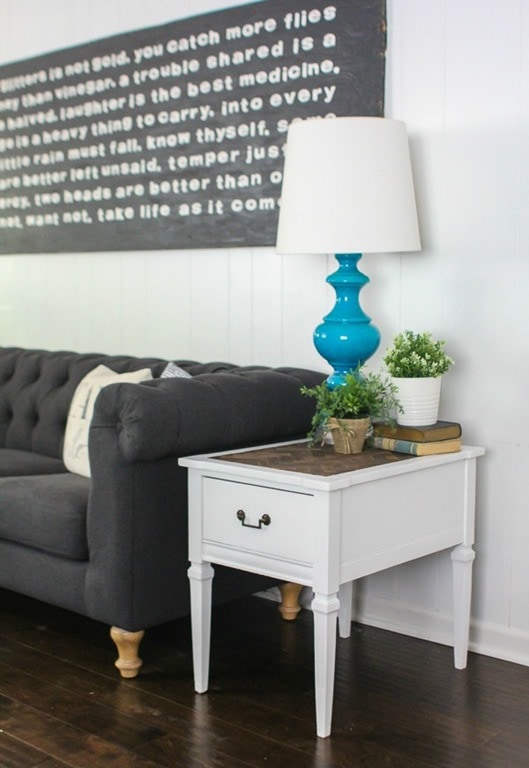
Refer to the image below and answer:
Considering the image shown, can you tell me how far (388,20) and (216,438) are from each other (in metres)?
1.25

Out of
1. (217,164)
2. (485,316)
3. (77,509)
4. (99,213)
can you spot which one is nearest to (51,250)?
(99,213)

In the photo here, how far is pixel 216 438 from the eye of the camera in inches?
101

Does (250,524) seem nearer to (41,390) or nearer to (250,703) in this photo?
(250,703)

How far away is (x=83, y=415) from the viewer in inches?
126

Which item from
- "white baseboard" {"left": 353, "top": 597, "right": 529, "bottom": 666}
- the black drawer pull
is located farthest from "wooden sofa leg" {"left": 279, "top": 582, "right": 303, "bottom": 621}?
the black drawer pull

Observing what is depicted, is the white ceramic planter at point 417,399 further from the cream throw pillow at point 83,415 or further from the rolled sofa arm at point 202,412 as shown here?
the cream throw pillow at point 83,415

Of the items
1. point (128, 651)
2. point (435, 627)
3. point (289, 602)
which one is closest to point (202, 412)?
point (128, 651)

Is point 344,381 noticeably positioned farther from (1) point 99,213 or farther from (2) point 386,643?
(1) point 99,213

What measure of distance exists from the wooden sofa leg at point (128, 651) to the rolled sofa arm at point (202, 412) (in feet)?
1.47

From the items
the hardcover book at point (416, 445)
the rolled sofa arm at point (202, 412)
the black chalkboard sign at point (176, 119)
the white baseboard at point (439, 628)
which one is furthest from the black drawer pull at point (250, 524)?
the black chalkboard sign at point (176, 119)

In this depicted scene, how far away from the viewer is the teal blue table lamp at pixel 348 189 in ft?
8.21

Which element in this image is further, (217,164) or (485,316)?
(217,164)

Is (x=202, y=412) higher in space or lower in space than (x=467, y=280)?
lower

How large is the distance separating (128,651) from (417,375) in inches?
38.8
